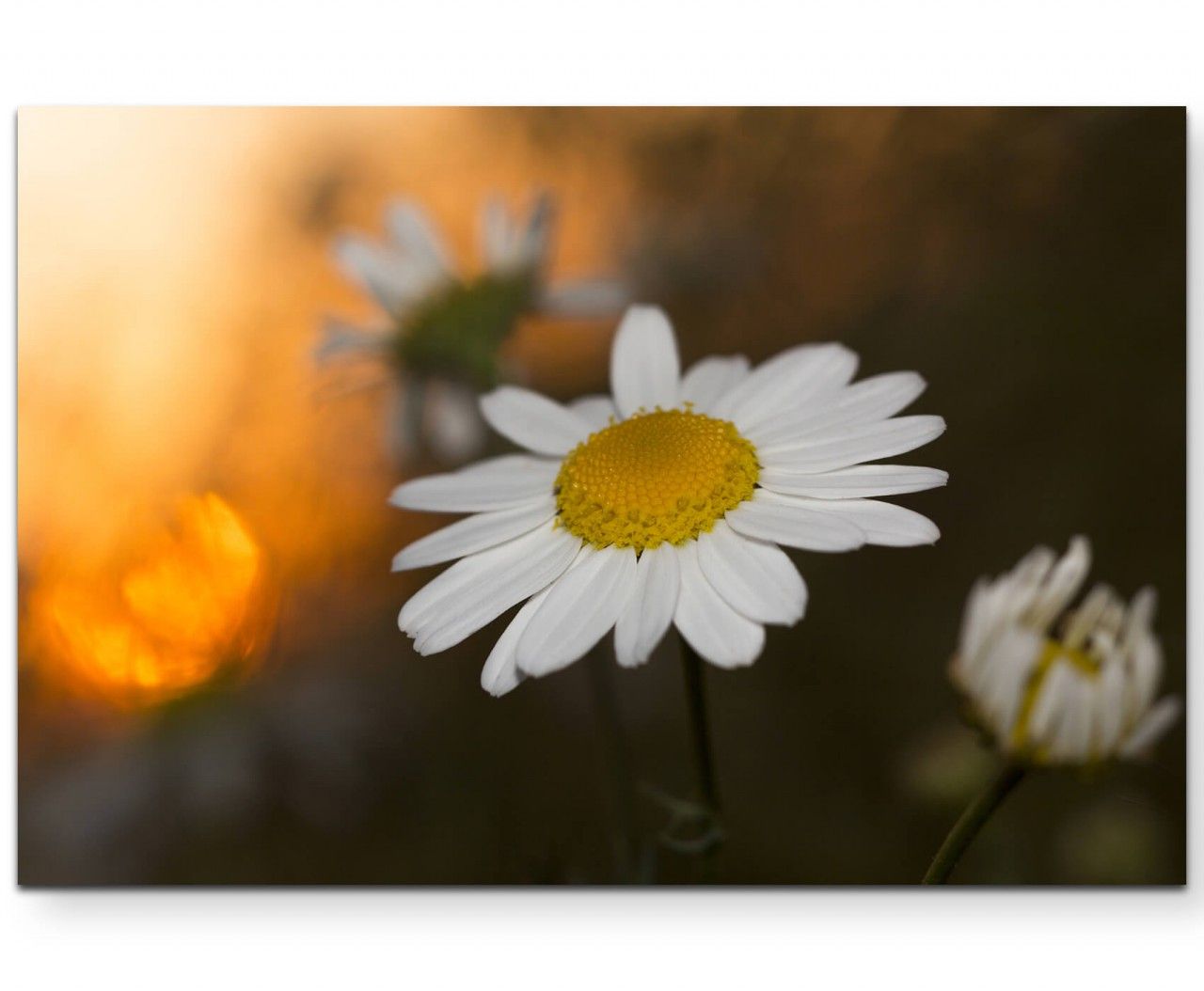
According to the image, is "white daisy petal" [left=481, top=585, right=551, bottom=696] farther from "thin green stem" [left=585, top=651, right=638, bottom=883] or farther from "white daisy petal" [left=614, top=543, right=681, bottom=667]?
"thin green stem" [left=585, top=651, right=638, bottom=883]

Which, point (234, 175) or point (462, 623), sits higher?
point (234, 175)

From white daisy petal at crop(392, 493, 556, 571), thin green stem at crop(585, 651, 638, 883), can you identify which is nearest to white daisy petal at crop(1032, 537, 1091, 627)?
white daisy petal at crop(392, 493, 556, 571)

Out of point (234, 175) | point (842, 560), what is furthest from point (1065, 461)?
point (234, 175)

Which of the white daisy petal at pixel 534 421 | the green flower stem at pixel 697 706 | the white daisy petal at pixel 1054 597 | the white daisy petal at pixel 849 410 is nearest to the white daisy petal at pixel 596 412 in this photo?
the white daisy petal at pixel 534 421

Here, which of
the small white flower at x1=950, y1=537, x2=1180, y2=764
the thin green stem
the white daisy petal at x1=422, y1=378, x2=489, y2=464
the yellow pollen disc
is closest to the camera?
the small white flower at x1=950, y1=537, x2=1180, y2=764

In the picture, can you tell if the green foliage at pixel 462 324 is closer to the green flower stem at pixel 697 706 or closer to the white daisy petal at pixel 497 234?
the white daisy petal at pixel 497 234

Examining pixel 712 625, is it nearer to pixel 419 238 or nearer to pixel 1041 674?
pixel 1041 674

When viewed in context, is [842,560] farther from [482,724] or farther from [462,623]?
[462,623]
